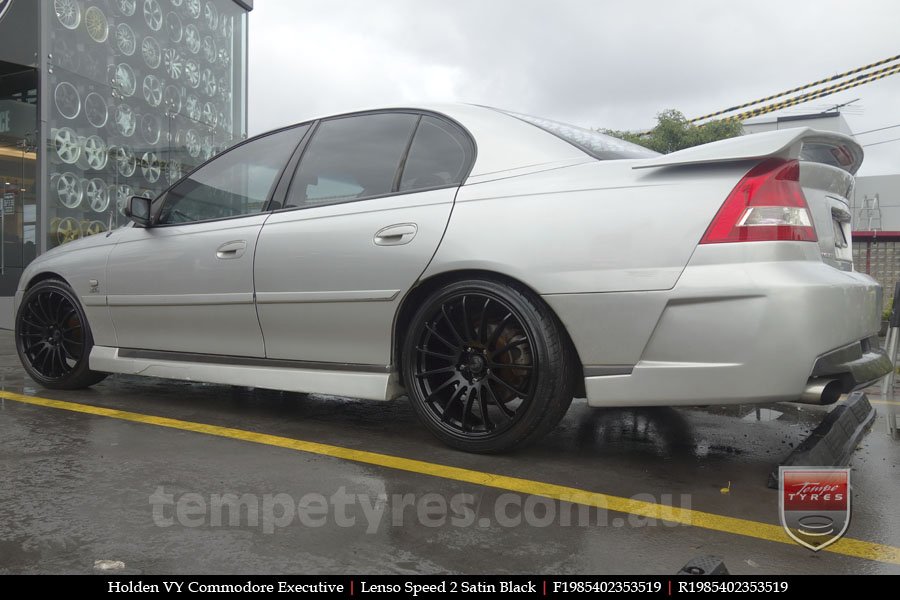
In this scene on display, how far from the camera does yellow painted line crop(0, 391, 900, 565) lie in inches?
78.3

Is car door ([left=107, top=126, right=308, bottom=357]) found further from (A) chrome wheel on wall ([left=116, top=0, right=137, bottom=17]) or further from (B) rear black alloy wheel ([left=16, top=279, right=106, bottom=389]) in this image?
(A) chrome wheel on wall ([left=116, top=0, right=137, bottom=17])

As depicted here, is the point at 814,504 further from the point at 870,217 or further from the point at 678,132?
the point at 678,132

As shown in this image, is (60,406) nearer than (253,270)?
No

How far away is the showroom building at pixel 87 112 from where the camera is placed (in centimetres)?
948

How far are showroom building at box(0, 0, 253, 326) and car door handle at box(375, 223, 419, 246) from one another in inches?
295

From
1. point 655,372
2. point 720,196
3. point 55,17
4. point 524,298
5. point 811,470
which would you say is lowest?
point 811,470

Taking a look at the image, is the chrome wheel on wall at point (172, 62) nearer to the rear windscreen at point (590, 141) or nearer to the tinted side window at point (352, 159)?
the tinted side window at point (352, 159)
